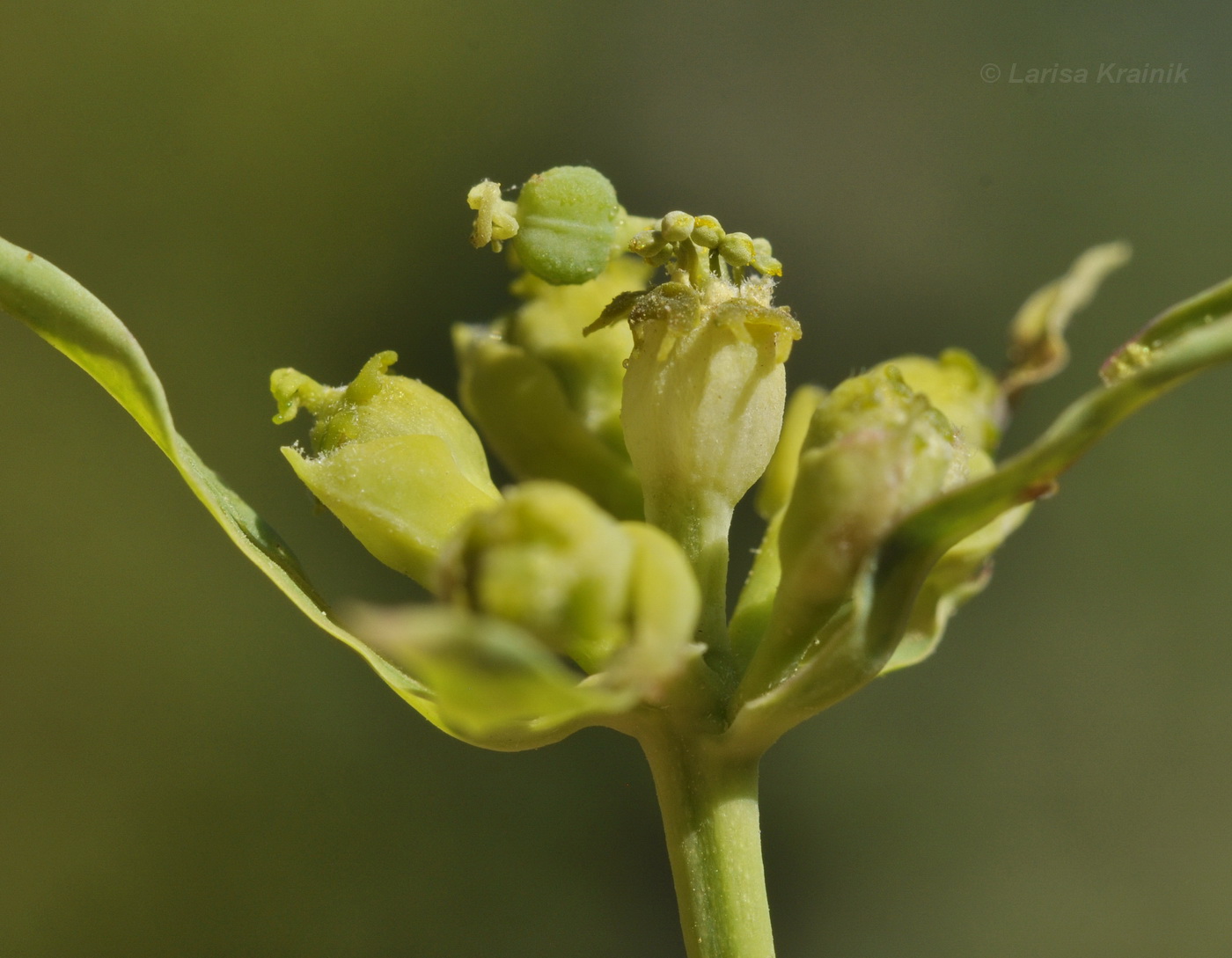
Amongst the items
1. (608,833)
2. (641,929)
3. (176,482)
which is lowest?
(641,929)

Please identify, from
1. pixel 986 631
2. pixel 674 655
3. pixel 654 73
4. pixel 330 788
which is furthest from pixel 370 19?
pixel 674 655

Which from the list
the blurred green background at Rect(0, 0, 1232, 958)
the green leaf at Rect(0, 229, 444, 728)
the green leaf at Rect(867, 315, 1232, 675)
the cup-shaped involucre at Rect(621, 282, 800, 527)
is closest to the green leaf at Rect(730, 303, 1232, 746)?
the green leaf at Rect(867, 315, 1232, 675)

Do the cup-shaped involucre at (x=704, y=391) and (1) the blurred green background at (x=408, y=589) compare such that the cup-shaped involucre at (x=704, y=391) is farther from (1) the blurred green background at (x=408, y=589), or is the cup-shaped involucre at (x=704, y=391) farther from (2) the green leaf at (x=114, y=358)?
(1) the blurred green background at (x=408, y=589)

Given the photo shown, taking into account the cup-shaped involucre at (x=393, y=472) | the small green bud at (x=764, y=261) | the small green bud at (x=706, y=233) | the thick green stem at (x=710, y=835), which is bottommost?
the thick green stem at (x=710, y=835)

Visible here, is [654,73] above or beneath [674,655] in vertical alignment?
above

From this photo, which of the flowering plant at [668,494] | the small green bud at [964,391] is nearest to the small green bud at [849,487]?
the flowering plant at [668,494]

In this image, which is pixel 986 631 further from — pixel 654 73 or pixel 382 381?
pixel 382 381

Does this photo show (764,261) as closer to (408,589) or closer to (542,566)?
(542,566)
